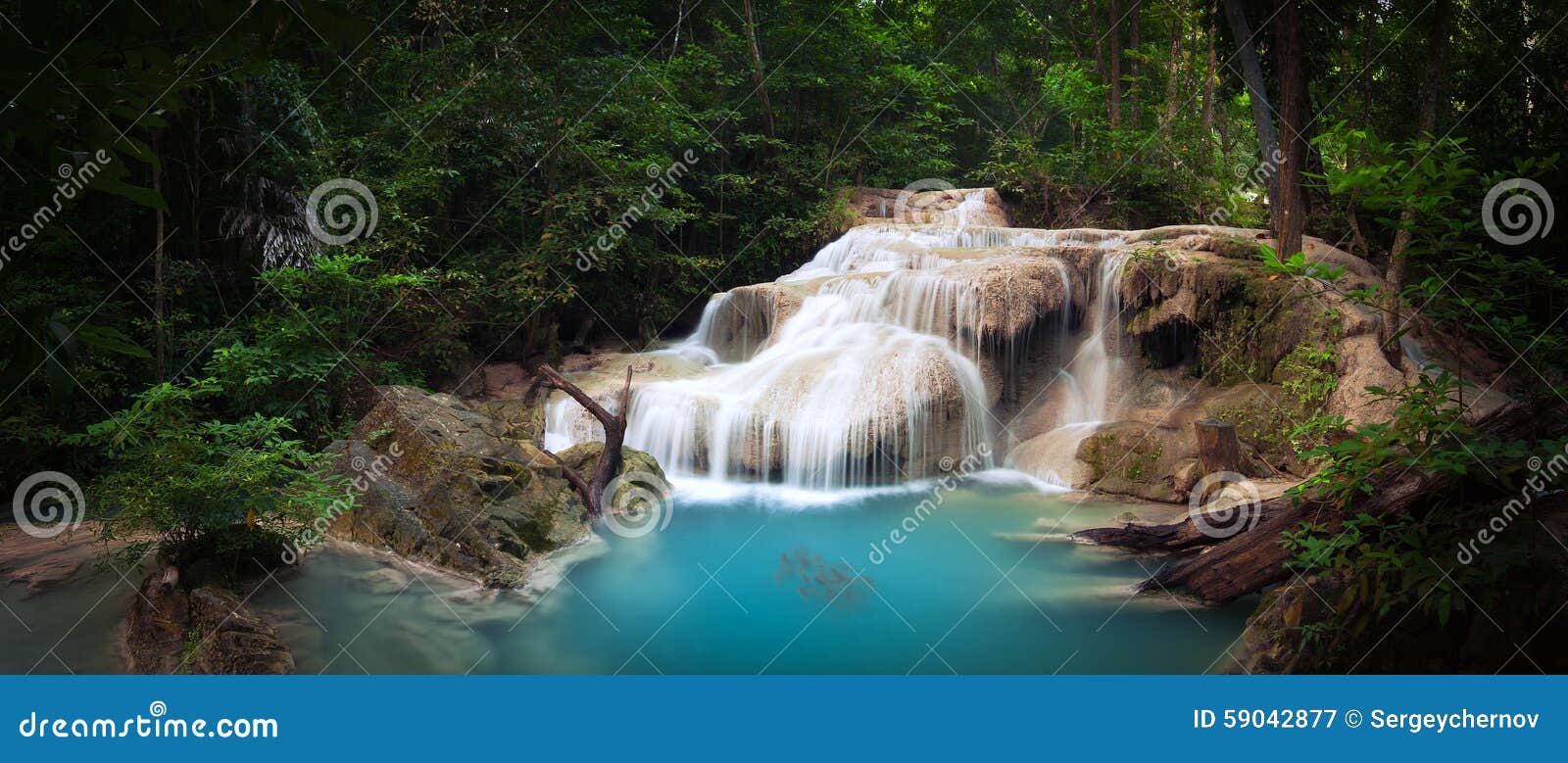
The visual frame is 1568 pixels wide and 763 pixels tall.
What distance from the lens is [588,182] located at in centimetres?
1177

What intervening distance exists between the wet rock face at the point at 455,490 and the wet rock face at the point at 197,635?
1.48 metres

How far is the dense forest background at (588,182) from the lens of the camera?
219 inches

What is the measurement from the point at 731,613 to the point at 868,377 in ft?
13.3

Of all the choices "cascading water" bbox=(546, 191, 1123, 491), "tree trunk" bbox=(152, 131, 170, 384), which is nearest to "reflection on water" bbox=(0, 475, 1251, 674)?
"cascading water" bbox=(546, 191, 1123, 491)

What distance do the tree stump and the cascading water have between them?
2383mm

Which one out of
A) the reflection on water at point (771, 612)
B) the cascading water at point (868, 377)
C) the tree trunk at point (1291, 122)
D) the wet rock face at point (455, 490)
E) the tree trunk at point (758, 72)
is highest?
the tree trunk at point (758, 72)

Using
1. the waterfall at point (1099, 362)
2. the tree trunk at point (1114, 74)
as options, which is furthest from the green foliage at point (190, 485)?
the tree trunk at point (1114, 74)

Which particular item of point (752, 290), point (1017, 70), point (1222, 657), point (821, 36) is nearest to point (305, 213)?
point (752, 290)

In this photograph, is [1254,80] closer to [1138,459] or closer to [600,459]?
[1138,459]

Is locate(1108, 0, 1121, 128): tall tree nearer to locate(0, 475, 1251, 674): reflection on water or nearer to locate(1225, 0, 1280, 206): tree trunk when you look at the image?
locate(1225, 0, 1280, 206): tree trunk

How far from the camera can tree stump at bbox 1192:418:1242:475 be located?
7.64 metres

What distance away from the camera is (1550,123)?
981 centimetres

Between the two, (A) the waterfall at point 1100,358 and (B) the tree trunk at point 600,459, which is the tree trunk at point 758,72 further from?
(B) the tree trunk at point 600,459

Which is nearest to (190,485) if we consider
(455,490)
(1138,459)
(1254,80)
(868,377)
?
(455,490)
